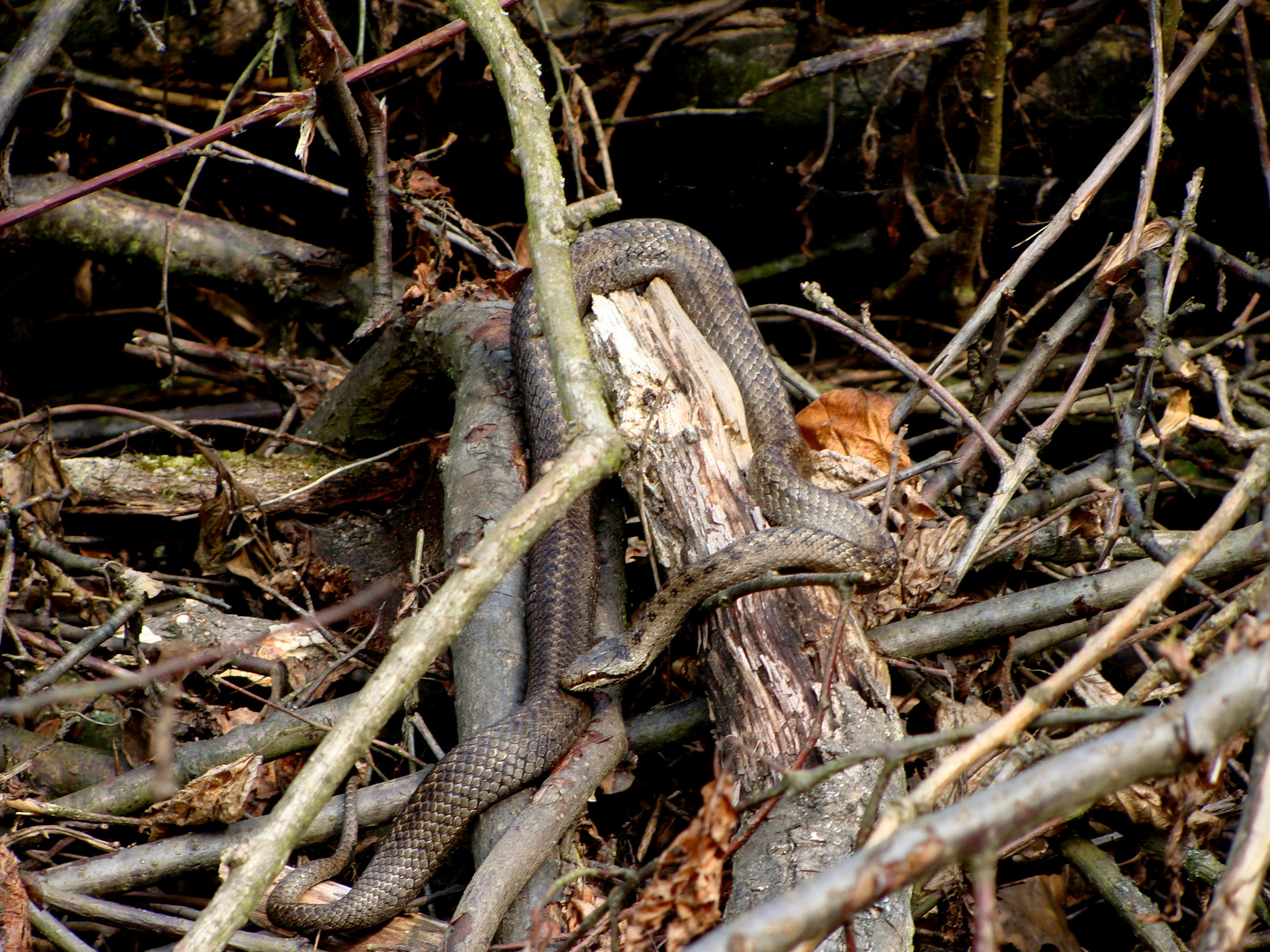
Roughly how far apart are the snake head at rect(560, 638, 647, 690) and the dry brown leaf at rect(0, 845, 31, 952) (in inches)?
69.6

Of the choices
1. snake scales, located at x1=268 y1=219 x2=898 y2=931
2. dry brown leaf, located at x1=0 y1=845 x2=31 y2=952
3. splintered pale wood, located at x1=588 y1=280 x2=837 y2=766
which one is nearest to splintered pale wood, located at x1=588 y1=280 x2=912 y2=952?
splintered pale wood, located at x1=588 y1=280 x2=837 y2=766

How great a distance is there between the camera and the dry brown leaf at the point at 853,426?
4.31 metres

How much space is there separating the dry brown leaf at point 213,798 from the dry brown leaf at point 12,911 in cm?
A: 42

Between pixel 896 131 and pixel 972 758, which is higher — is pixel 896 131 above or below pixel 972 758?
above

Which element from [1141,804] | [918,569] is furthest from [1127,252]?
[1141,804]

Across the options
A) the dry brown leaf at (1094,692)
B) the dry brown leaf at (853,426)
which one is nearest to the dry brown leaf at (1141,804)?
the dry brown leaf at (1094,692)

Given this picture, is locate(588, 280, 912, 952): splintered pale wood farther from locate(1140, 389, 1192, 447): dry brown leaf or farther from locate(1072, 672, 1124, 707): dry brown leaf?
locate(1140, 389, 1192, 447): dry brown leaf

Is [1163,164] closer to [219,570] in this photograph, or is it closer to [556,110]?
[556,110]

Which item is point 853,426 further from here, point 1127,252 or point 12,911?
point 12,911

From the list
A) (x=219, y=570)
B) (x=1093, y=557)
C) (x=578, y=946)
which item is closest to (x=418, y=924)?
(x=578, y=946)

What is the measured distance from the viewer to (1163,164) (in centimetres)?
595

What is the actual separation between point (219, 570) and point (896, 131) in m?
5.13

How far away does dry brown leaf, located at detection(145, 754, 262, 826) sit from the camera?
3066 millimetres

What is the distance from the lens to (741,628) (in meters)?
3.12
